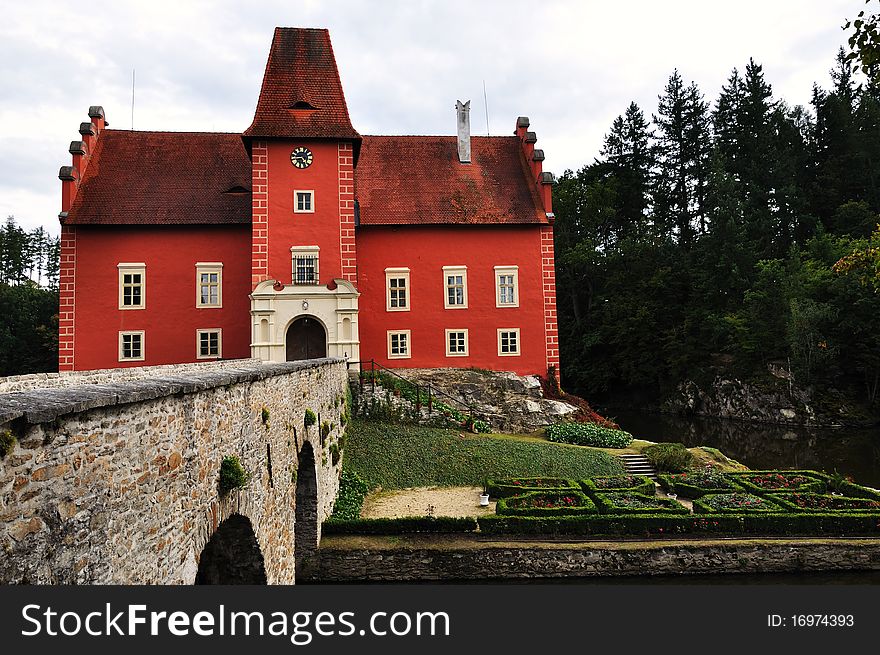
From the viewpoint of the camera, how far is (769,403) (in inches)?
1597

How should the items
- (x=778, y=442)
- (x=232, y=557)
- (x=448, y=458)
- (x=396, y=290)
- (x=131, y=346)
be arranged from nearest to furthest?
(x=232, y=557)
(x=448, y=458)
(x=131, y=346)
(x=396, y=290)
(x=778, y=442)

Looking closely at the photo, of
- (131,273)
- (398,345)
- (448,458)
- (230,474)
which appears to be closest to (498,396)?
(398,345)

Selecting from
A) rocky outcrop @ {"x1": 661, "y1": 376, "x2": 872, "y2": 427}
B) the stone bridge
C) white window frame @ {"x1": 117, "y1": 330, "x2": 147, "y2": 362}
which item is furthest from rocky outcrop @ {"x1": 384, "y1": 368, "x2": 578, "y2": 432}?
rocky outcrop @ {"x1": 661, "y1": 376, "x2": 872, "y2": 427}

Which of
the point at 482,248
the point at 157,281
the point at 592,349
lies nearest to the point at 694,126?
the point at 592,349

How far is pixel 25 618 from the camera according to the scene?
3436 millimetres

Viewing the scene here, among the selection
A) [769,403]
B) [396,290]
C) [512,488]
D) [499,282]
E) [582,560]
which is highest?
[499,282]

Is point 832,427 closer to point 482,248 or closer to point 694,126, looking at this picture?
point 482,248

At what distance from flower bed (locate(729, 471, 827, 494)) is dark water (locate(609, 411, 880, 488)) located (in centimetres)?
506

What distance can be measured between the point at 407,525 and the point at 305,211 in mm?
15201

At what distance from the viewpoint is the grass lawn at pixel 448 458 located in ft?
68.0

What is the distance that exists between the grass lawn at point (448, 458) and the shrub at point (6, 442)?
17094 millimetres

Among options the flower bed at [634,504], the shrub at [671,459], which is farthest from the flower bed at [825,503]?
the shrub at [671,459]

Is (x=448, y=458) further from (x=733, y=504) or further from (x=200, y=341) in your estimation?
(x=200, y=341)

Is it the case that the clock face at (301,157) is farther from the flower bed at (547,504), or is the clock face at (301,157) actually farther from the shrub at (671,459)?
the shrub at (671,459)
